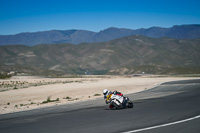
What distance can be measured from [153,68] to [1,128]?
14610 cm

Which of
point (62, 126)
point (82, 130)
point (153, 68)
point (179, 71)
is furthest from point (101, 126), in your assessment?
point (153, 68)

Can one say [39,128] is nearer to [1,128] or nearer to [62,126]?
[62,126]

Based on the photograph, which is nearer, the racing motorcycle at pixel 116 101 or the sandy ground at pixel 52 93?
the racing motorcycle at pixel 116 101

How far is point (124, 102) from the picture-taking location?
1533 cm

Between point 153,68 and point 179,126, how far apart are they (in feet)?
480

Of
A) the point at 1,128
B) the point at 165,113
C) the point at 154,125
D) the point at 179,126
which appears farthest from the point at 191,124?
the point at 1,128

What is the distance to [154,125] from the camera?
1018 centimetres

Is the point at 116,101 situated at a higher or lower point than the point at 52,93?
lower

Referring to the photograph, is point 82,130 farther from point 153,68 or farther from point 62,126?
point 153,68

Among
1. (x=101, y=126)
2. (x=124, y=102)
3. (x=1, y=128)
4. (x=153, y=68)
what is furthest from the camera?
(x=153, y=68)

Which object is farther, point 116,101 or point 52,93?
point 52,93

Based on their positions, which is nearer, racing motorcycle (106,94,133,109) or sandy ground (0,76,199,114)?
racing motorcycle (106,94,133,109)

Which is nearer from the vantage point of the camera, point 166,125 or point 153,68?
point 166,125

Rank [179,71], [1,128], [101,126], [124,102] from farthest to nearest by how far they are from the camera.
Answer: [179,71] < [124,102] < [1,128] < [101,126]
